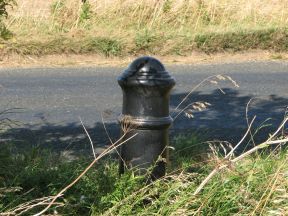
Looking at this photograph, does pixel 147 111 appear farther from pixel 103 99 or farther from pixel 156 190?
pixel 103 99

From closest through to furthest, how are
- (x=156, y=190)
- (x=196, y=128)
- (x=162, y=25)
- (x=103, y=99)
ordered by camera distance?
(x=156, y=190), (x=196, y=128), (x=103, y=99), (x=162, y=25)

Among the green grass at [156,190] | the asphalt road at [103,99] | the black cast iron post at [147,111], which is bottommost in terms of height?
the asphalt road at [103,99]

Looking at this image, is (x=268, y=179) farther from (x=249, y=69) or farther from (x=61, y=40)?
(x=61, y=40)

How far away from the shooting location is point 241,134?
6328 millimetres

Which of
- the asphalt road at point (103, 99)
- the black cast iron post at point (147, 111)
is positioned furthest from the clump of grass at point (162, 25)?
the black cast iron post at point (147, 111)

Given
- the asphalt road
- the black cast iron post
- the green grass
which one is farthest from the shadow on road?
the black cast iron post

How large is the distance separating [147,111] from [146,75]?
220 mm

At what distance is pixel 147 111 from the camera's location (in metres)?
3.88

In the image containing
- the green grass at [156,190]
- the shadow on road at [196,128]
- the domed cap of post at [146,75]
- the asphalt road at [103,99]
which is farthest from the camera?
the asphalt road at [103,99]

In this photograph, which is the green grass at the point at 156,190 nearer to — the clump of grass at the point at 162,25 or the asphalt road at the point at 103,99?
the asphalt road at the point at 103,99

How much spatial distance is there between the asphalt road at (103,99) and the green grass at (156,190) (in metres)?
1.37

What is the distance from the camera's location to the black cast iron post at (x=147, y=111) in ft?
12.6

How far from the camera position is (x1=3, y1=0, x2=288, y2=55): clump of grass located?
36.1ft

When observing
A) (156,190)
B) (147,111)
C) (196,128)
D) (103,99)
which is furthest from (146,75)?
(103,99)
